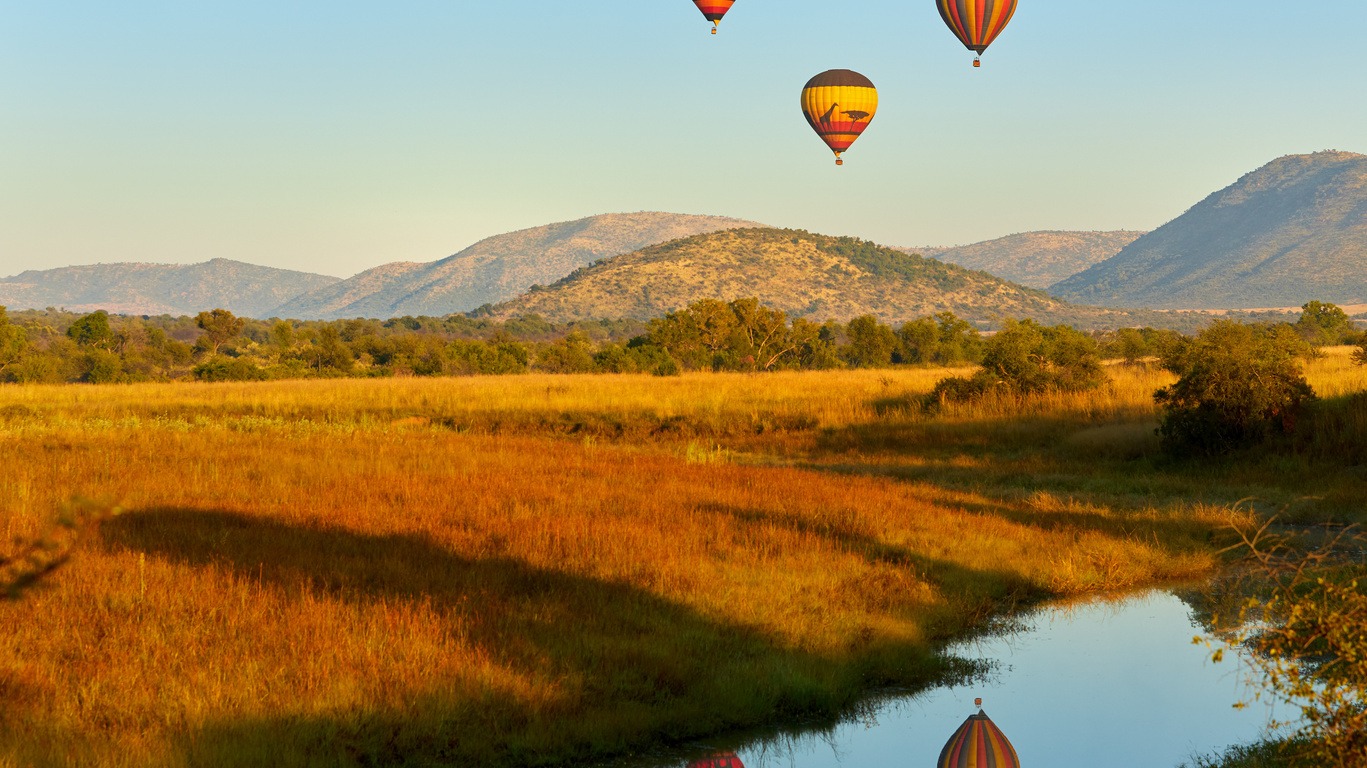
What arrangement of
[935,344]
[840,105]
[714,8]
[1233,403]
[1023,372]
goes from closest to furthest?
[1233,403]
[1023,372]
[714,8]
[840,105]
[935,344]

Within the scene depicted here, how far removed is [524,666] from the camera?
7812 millimetres

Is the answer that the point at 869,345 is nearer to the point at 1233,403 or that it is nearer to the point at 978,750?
the point at 1233,403

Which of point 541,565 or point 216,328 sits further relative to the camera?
point 216,328

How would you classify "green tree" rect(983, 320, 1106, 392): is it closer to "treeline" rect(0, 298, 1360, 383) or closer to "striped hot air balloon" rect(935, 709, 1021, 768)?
"striped hot air balloon" rect(935, 709, 1021, 768)

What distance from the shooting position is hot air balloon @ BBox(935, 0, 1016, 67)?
3409cm

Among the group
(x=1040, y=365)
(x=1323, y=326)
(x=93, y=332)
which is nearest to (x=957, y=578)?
(x=1040, y=365)

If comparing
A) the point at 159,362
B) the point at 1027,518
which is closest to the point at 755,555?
the point at 1027,518

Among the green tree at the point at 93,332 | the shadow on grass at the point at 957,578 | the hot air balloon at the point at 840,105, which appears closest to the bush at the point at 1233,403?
the shadow on grass at the point at 957,578

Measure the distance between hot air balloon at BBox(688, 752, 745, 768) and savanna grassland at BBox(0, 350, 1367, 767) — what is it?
35 centimetres

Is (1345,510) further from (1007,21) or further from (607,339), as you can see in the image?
(607,339)

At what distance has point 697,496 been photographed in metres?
15.3

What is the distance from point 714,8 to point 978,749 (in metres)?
35.0

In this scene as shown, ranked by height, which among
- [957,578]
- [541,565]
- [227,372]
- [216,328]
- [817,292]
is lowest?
[957,578]

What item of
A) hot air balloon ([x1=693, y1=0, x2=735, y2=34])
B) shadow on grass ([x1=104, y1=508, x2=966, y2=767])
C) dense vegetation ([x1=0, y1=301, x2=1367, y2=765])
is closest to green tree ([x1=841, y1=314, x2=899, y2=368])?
hot air balloon ([x1=693, y1=0, x2=735, y2=34])
